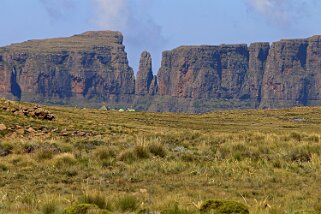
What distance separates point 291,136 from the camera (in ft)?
99.0

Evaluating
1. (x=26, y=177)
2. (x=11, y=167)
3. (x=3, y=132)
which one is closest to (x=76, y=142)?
(x=3, y=132)

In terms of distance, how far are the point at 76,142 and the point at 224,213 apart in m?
17.4

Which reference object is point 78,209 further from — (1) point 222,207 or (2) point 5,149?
(2) point 5,149

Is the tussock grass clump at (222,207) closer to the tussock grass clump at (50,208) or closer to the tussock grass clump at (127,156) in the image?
the tussock grass clump at (50,208)

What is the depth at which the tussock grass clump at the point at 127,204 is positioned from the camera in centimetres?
1188

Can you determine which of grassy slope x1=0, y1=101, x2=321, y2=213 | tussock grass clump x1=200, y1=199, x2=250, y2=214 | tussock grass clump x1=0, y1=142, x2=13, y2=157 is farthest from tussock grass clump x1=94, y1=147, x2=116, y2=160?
tussock grass clump x1=200, y1=199, x2=250, y2=214

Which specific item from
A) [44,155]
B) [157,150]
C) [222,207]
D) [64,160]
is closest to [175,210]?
[222,207]

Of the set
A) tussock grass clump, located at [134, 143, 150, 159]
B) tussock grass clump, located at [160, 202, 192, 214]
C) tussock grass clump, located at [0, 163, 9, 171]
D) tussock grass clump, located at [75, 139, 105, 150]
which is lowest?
tussock grass clump, located at [0, 163, 9, 171]

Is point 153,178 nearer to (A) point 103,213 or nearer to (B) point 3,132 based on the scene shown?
(A) point 103,213

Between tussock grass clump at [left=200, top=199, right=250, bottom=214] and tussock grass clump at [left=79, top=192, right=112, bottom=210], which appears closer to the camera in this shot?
tussock grass clump at [left=200, top=199, right=250, bottom=214]

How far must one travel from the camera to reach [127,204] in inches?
473

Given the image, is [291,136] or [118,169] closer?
[118,169]

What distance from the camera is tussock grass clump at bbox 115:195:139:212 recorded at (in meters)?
11.9

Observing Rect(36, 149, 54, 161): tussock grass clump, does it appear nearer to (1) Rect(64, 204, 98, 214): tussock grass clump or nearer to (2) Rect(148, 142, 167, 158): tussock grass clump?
(2) Rect(148, 142, 167, 158): tussock grass clump
